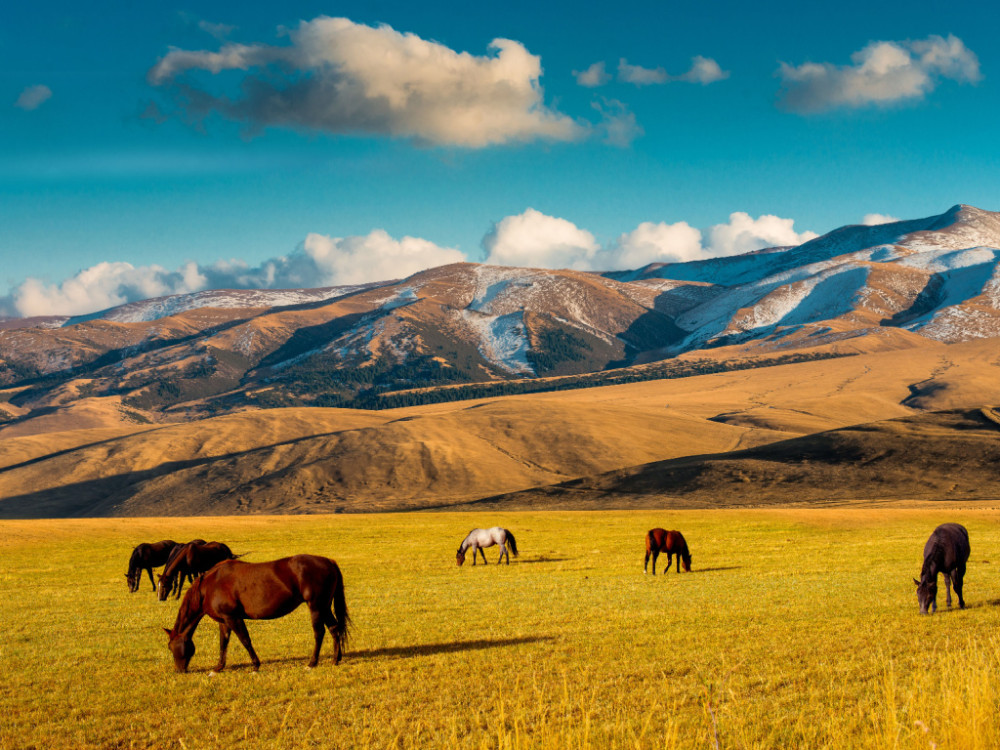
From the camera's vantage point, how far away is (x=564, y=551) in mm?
45938

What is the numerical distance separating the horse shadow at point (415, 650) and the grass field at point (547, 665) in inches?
4.0

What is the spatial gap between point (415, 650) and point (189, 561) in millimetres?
14160

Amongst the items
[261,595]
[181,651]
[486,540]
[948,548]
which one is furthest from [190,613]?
[486,540]

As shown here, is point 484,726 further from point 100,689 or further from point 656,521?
point 656,521

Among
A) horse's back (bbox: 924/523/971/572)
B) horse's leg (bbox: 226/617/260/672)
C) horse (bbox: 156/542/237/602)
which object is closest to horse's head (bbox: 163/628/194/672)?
horse's leg (bbox: 226/617/260/672)

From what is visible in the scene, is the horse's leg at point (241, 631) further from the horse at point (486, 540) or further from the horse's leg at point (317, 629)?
the horse at point (486, 540)

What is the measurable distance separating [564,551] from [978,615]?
27.0 meters

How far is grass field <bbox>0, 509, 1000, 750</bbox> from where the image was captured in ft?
39.7

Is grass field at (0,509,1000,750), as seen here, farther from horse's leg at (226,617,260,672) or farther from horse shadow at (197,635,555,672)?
horse's leg at (226,617,260,672)

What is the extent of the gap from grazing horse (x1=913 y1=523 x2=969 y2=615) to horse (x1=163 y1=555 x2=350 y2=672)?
15.9m

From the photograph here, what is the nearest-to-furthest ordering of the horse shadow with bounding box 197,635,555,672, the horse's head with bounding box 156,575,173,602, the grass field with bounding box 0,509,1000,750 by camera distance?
the grass field with bounding box 0,509,1000,750 → the horse shadow with bounding box 197,635,555,672 → the horse's head with bounding box 156,575,173,602

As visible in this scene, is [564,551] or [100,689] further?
[564,551]

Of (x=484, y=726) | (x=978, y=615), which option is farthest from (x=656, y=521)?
(x=484, y=726)

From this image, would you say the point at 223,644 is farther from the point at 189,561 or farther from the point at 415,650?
the point at 189,561
